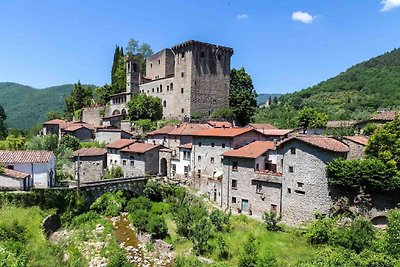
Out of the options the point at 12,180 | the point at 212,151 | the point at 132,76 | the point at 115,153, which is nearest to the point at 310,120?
the point at 212,151

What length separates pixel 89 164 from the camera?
47.8 metres

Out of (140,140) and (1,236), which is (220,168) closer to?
(140,140)

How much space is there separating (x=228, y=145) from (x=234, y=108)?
22.8 m

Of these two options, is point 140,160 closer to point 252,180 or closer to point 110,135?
point 110,135

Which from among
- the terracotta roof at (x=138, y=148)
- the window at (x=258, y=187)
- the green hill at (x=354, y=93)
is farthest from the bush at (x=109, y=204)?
the green hill at (x=354, y=93)

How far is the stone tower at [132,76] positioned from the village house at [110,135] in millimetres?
14697

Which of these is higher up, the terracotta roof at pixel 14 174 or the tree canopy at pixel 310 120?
the tree canopy at pixel 310 120

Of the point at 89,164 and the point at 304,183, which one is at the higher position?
the point at 304,183

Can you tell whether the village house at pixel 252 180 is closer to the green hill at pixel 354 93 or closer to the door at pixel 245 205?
the door at pixel 245 205

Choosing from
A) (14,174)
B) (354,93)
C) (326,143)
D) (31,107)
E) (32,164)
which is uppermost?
(354,93)

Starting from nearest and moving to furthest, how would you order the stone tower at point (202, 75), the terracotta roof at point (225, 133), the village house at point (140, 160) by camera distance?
1. the terracotta roof at point (225, 133)
2. the village house at point (140, 160)
3. the stone tower at point (202, 75)

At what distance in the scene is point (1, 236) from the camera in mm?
20344

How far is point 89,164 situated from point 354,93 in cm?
11209

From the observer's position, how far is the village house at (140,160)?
4462 cm
